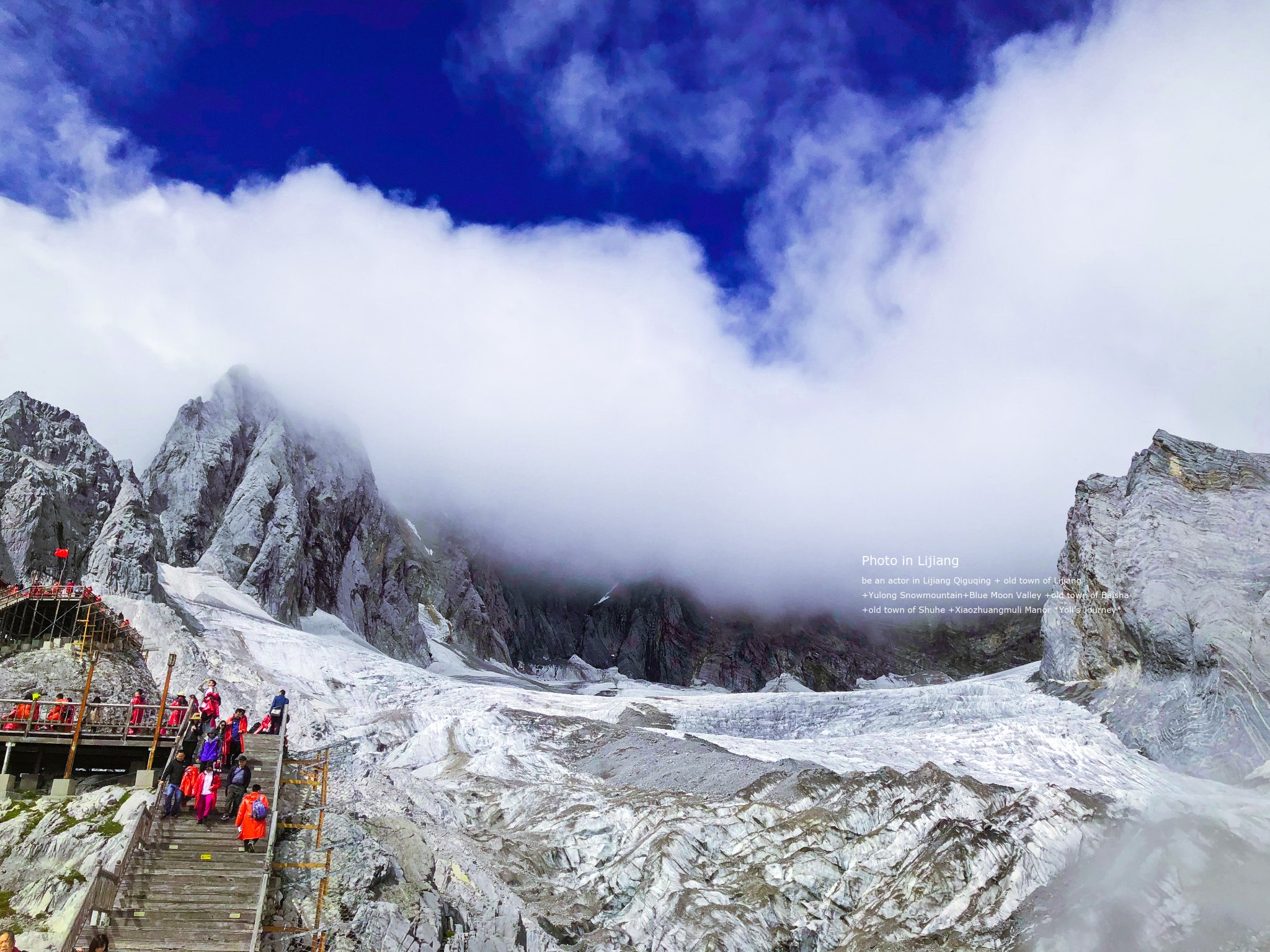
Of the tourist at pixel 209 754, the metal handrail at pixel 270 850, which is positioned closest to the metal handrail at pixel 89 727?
the tourist at pixel 209 754

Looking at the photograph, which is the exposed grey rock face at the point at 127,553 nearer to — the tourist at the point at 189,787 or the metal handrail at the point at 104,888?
the tourist at the point at 189,787

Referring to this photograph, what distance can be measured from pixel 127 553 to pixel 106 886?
7140cm

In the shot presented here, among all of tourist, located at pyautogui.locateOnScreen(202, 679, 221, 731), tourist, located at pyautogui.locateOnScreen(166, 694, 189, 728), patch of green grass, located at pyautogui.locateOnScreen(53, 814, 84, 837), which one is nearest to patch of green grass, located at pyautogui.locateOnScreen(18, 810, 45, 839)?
patch of green grass, located at pyautogui.locateOnScreen(53, 814, 84, 837)

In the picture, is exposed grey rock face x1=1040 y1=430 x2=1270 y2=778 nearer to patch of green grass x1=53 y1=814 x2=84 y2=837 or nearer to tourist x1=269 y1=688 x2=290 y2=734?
tourist x1=269 y1=688 x2=290 y2=734

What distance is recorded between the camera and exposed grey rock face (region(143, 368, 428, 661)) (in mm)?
110938

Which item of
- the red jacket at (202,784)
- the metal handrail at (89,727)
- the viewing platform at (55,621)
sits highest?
the viewing platform at (55,621)

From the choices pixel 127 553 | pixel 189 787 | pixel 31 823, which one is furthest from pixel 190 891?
pixel 127 553

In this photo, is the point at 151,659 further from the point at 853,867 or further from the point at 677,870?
the point at 853,867

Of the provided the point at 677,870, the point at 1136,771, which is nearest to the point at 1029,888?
the point at 677,870

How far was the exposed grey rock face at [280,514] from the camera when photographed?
111m

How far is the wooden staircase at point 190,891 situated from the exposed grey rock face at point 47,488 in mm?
59620

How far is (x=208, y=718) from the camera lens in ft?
98.3

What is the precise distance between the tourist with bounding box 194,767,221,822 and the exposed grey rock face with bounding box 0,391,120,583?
2299 inches

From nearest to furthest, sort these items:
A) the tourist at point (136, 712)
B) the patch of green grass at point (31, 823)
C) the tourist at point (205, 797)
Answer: the tourist at point (205, 797) < the patch of green grass at point (31, 823) < the tourist at point (136, 712)
